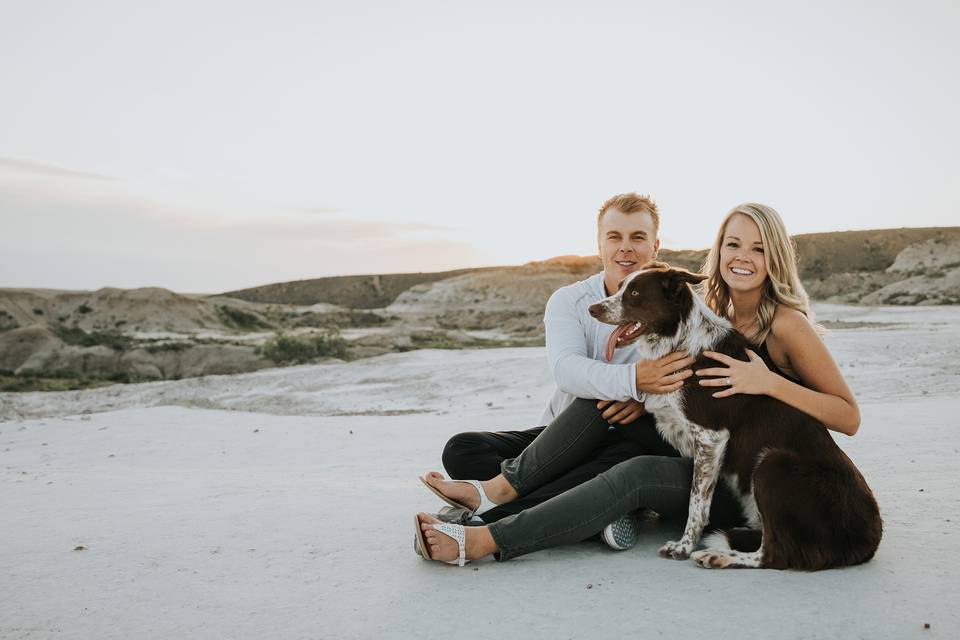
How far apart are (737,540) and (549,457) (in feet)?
2.96

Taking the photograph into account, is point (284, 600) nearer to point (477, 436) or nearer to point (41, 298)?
point (477, 436)

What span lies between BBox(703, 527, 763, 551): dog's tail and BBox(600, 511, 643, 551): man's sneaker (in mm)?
310

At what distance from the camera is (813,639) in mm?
2426

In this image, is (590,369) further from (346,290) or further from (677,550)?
(346,290)

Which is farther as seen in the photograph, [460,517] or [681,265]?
[681,265]

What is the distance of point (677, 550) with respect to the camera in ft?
10.7

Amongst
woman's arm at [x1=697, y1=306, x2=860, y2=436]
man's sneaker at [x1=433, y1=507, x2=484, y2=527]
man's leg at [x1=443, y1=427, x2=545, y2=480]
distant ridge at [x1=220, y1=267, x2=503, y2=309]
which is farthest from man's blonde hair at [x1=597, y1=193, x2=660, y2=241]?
distant ridge at [x1=220, y1=267, x2=503, y2=309]

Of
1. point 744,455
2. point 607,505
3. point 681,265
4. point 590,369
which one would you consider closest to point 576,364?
point 590,369

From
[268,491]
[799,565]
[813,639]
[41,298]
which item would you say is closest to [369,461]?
[268,491]

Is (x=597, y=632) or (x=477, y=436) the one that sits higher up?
(x=477, y=436)

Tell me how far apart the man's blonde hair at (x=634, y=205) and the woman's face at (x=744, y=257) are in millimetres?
577

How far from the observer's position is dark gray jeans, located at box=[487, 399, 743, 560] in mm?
3248

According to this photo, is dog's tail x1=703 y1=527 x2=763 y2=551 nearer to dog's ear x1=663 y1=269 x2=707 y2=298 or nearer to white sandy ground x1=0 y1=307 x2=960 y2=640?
white sandy ground x1=0 y1=307 x2=960 y2=640

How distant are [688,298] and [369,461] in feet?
11.9
